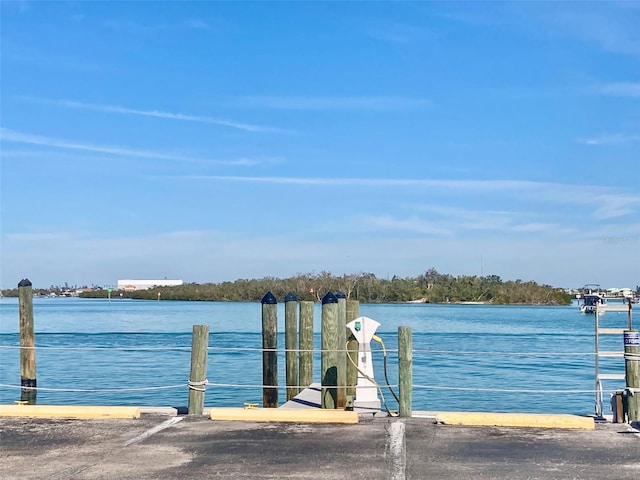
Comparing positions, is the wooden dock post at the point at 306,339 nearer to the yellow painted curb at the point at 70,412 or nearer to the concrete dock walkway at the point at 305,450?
the yellow painted curb at the point at 70,412

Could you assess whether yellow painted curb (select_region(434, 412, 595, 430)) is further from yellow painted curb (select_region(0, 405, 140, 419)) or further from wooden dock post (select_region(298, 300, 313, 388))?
wooden dock post (select_region(298, 300, 313, 388))

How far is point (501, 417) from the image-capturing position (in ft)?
33.3

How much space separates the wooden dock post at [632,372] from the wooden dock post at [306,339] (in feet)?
23.2

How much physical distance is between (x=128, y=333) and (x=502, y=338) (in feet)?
82.0

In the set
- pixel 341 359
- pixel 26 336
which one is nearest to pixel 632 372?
pixel 341 359

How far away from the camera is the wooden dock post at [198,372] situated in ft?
36.3

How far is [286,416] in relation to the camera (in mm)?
10367

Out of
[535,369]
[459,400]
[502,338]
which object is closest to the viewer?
[459,400]

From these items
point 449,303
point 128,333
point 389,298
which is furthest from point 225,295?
point 128,333

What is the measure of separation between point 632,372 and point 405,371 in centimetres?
299

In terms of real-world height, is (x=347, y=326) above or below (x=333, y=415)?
above

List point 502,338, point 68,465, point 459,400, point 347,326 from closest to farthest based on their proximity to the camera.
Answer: point 68,465 → point 347,326 → point 459,400 → point 502,338

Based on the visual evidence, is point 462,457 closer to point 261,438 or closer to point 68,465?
point 261,438

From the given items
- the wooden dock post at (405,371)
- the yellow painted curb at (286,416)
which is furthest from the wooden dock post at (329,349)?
the yellow painted curb at (286,416)
